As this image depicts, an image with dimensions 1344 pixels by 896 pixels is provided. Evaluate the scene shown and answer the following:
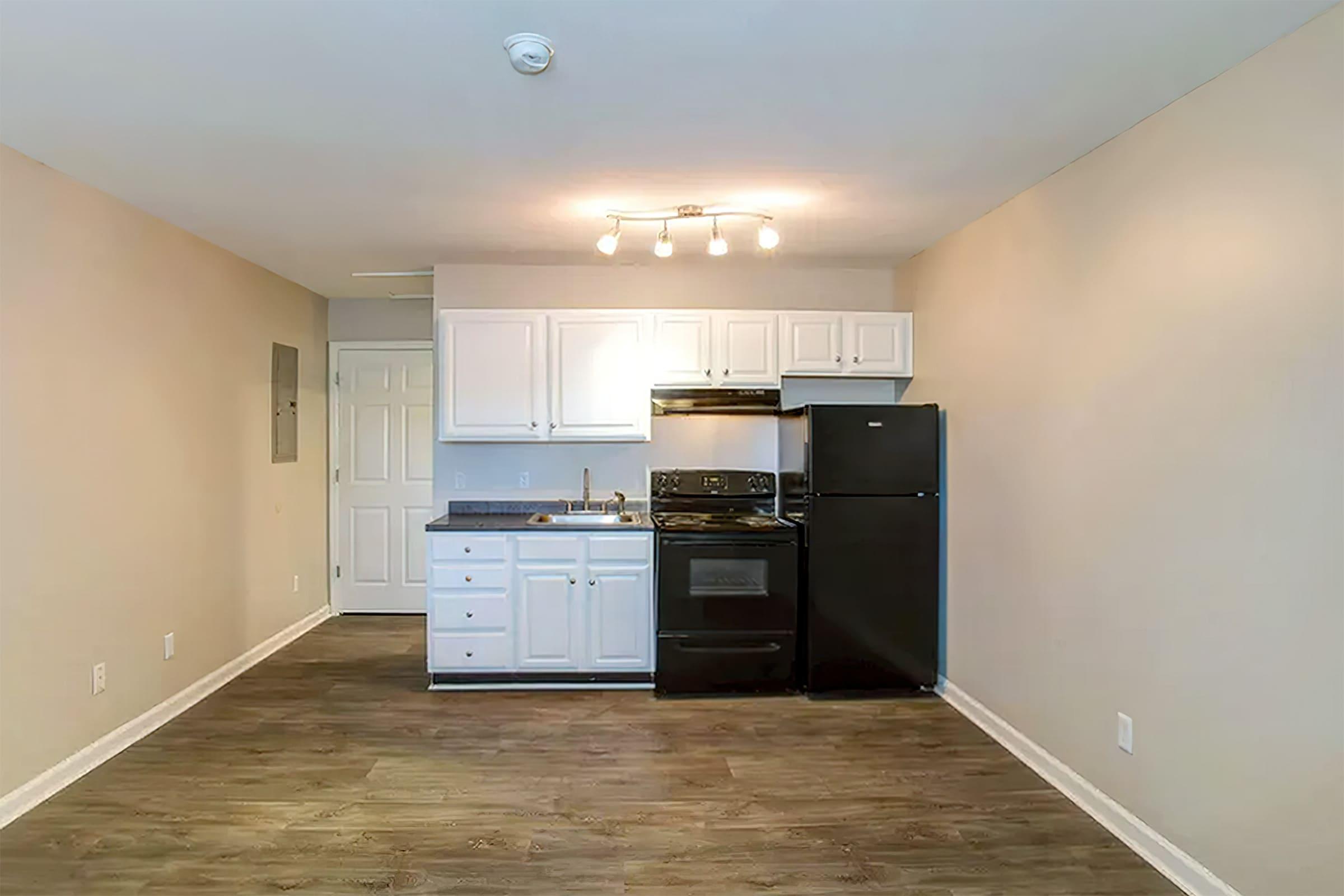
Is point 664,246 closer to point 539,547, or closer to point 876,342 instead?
point 876,342

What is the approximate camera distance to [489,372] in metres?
4.31

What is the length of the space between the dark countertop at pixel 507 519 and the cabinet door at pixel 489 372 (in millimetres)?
487

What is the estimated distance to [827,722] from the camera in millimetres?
3678

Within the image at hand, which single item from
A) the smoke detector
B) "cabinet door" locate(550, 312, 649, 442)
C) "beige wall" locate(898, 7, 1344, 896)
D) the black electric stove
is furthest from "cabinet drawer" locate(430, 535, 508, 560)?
the smoke detector

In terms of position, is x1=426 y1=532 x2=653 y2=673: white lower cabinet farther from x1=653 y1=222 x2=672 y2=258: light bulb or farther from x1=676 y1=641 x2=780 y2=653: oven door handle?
x1=653 y1=222 x2=672 y2=258: light bulb

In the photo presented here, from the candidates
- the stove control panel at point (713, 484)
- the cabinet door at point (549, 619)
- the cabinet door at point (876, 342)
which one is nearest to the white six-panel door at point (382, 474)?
the cabinet door at point (549, 619)

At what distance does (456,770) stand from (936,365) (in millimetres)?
3044

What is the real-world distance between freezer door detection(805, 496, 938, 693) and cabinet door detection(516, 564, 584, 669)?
123cm

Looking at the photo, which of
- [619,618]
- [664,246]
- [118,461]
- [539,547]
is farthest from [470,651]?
[664,246]

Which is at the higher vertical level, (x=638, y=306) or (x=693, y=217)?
(x=693, y=217)

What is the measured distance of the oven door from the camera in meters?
4.02

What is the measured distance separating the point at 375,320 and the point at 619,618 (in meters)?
3.10

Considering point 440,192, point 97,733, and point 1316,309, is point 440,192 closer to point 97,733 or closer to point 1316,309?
point 97,733

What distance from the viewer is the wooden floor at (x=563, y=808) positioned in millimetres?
2400
